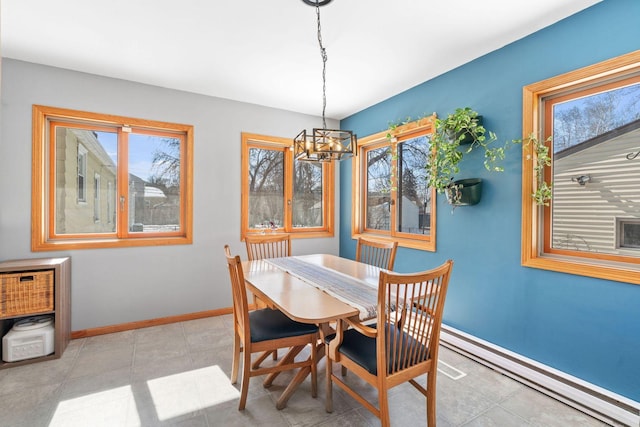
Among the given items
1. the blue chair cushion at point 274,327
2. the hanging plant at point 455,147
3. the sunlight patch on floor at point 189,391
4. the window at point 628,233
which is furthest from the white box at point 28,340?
the window at point 628,233

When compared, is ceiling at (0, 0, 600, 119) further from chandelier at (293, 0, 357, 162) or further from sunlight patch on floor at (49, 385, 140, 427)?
sunlight patch on floor at (49, 385, 140, 427)

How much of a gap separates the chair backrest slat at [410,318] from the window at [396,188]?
4.80ft

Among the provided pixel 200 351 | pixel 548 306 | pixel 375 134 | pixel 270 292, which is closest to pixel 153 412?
pixel 200 351

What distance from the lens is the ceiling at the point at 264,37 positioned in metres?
2.00

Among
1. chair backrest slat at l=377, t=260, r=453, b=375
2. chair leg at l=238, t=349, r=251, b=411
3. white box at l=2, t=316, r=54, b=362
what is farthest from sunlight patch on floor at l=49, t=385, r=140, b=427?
chair backrest slat at l=377, t=260, r=453, b=375

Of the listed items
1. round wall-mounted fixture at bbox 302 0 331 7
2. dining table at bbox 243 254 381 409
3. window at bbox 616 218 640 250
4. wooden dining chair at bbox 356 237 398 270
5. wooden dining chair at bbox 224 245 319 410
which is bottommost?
wooden dining chair at bbox 224 245 319 410

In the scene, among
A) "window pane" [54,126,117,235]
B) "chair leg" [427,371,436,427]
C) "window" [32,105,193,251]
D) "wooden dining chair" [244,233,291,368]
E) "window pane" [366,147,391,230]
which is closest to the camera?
"chair leg" [427,371,436,427]

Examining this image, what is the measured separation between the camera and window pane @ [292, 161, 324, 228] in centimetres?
417

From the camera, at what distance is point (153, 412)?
1.89 m

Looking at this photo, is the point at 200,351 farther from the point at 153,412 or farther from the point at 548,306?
the point at 548,306

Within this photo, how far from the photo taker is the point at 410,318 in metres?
1.60

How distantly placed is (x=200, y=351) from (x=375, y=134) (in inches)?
118

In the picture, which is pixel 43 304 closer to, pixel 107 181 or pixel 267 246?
pixel 107 181

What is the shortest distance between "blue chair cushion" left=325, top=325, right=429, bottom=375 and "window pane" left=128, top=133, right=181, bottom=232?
2.47m
